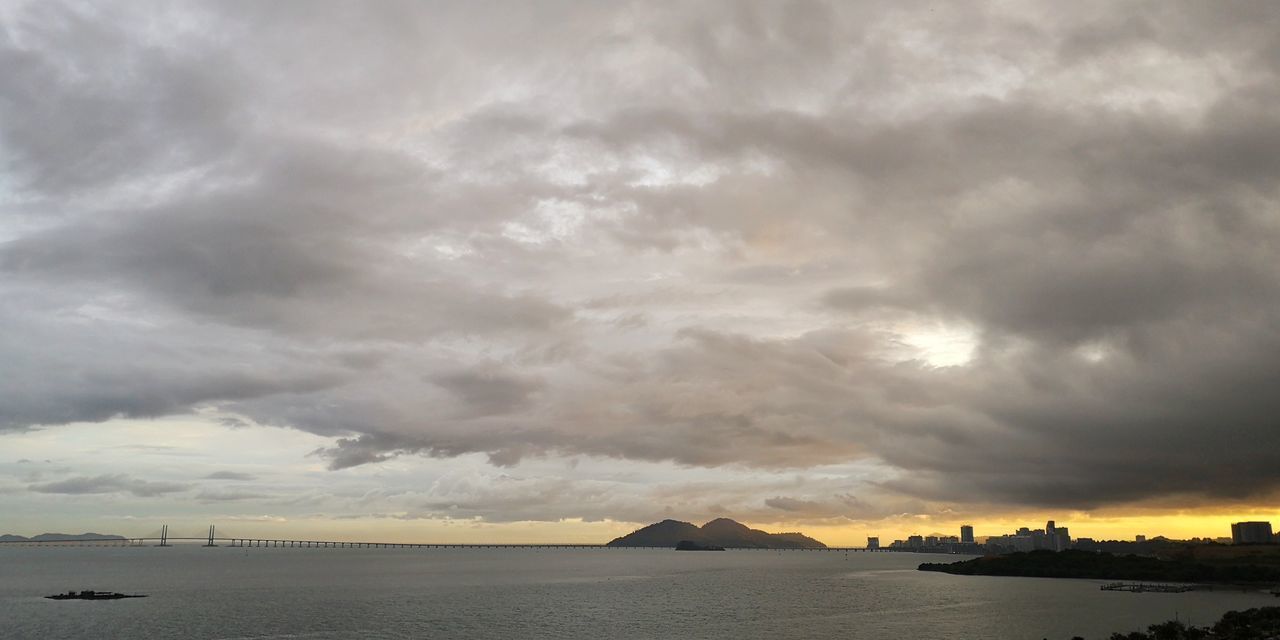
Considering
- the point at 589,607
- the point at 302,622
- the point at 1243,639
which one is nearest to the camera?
the point at 1243,639

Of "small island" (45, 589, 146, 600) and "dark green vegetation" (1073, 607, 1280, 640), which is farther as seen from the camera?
"small island" (45, 589, 146, 600)

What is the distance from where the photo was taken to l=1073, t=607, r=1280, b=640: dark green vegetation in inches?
4377

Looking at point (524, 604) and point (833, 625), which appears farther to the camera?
point (524, 604)

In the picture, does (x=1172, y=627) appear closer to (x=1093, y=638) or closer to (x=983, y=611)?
(x=1093, y=638)

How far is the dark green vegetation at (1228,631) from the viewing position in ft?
365

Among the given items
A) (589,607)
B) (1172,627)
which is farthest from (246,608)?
(1172,627)

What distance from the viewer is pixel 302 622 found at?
467 feet

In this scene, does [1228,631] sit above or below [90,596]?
above

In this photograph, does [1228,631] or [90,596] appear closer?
[1228,631]

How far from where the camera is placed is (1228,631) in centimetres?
11938

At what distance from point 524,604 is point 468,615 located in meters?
26.5

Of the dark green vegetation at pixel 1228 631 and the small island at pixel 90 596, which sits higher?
the dark green vegetation at pixel 1228 631

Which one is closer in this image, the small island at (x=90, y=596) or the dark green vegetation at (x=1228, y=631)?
the dark green vegetation at (x=1228, y=631)

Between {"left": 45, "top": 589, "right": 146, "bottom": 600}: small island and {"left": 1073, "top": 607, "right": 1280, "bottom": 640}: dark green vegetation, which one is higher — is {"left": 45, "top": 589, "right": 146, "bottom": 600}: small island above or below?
below
